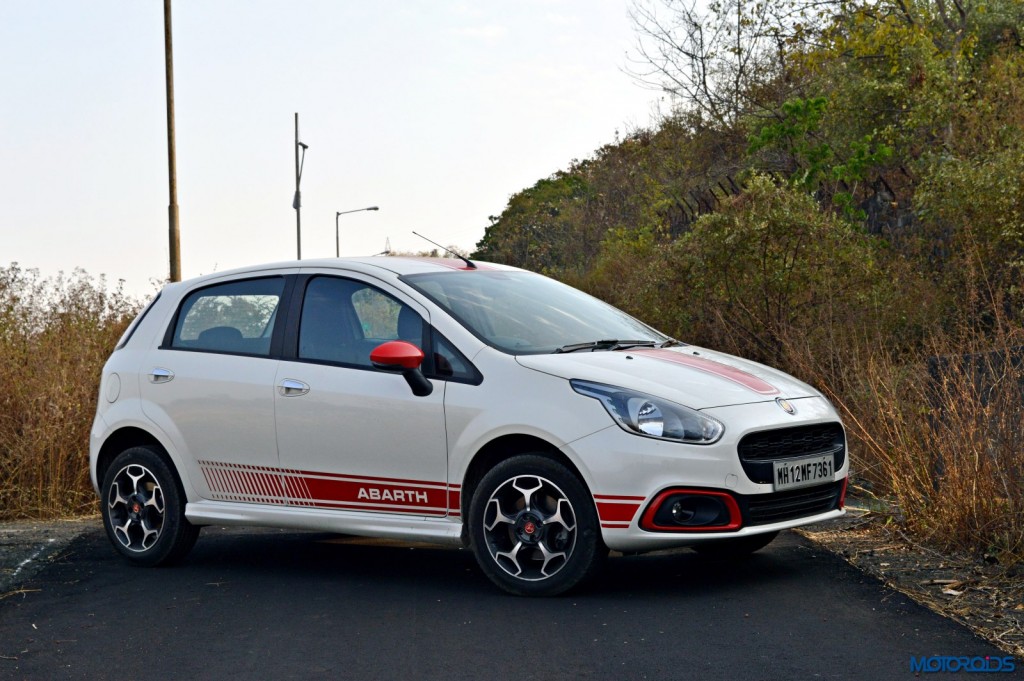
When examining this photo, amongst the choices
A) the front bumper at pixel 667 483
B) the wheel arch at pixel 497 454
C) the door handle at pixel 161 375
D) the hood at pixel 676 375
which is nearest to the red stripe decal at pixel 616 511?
the front bumper at pixel 667 483

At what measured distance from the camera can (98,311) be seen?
14.5m

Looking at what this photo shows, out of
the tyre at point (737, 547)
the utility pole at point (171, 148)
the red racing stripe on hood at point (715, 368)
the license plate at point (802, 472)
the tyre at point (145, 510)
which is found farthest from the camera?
the utility pole at point (171, 148)

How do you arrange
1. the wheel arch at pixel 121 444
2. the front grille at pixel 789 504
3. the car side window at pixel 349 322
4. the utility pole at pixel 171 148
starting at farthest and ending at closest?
the utility pole at pixel 171 148 < the wheel arch at pixel 121 444 < the car side window at pixel 349 322 < the front grille at pixel 789 504

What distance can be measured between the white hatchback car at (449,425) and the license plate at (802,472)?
1 centimetres

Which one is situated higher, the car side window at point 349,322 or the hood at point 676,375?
the car side window at point 349,322

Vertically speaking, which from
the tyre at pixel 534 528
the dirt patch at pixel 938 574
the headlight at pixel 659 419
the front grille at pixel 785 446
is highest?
the headlight at pixel 659 419

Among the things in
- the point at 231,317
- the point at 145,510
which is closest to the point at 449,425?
the point at 231,317

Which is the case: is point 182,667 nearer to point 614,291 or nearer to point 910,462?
point 910,462

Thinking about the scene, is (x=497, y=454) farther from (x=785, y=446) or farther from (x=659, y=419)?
(x=785, y=446)

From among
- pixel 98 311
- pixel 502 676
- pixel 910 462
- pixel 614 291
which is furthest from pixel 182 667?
pixel 614 291

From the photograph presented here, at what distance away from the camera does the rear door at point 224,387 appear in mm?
7469

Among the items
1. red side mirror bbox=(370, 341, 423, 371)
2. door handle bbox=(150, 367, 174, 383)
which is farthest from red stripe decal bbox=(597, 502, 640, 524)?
door handle bbox=(150, 367, 174, 383)

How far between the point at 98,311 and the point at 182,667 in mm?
9769

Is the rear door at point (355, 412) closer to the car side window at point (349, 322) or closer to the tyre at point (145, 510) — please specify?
the car side window at point (349, 322)
